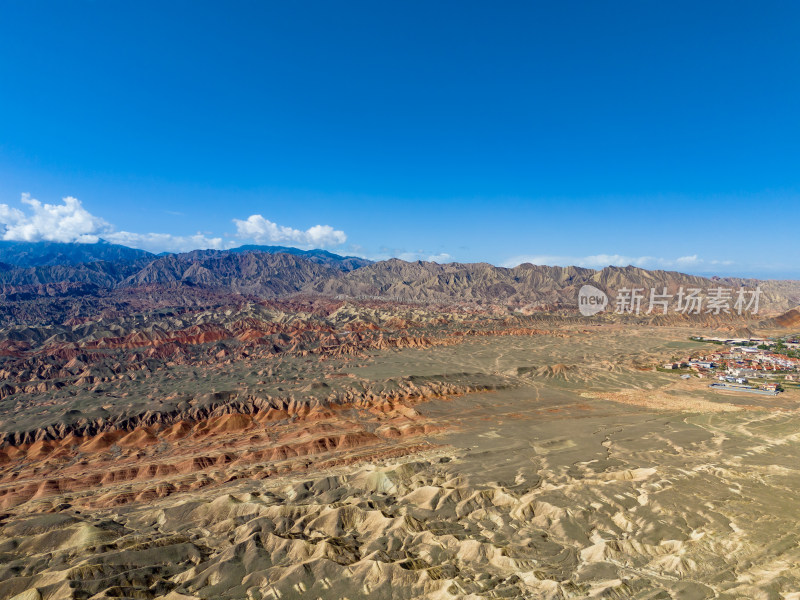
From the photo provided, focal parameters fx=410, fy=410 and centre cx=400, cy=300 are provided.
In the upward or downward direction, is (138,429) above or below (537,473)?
below

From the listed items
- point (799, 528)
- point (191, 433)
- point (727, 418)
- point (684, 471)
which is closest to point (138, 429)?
point (191, 433)

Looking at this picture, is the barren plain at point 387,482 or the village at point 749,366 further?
the village at point 749,366

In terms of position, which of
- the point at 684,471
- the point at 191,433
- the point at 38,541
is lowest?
the point at 191,433

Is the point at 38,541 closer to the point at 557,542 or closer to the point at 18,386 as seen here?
the point at 557,542

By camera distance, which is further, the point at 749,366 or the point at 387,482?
the point at 749,366

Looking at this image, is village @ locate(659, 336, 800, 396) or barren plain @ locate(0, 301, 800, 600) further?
village @ locate(659, 336, 800, 396)

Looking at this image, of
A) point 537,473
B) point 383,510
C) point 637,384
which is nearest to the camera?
point 383,510

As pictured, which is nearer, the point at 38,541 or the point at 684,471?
the point at 38,541

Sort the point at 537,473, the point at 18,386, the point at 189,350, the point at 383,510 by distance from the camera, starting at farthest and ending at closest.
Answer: the point at 189,350
the point at 18,386
the point at 537,473
the point at 383,510
